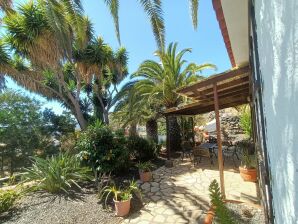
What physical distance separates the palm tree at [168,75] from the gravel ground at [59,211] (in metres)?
7.22

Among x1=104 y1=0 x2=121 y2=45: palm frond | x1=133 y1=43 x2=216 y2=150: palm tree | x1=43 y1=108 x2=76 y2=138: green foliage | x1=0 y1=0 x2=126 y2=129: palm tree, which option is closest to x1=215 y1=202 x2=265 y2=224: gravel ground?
x1=104 y1=0 x2=121 y2=45: palm frond

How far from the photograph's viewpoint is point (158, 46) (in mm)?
6266

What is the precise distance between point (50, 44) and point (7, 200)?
28.9 ft

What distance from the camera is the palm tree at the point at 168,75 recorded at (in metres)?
12.8

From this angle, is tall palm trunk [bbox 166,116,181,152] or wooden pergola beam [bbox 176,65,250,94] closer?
wooden pergola beam [bbox 176,65,250,94]

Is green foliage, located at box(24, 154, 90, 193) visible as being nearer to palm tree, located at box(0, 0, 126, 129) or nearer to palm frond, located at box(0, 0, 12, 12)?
palm tree, located at box(0, 0, 126, 129)

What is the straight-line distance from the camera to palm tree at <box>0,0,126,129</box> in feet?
29.3

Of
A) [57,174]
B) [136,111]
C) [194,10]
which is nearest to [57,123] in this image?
[136,111]

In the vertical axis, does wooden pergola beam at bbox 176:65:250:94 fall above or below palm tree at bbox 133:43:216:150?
below

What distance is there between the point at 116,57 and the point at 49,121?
6860 mm

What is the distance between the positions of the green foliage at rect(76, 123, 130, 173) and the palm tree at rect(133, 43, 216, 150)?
14.7 feet

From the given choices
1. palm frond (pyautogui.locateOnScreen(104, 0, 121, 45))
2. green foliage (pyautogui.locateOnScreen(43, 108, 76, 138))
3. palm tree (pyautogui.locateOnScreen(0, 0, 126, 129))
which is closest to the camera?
palm frond (pyautogui.locateOnScreen(104, 0, 121, 45))

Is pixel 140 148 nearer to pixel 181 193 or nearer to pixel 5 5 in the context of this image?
pixel 181 193

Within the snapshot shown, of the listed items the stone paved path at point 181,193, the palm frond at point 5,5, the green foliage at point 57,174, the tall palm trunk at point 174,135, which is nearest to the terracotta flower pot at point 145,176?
the stone paved path at point 181,193
